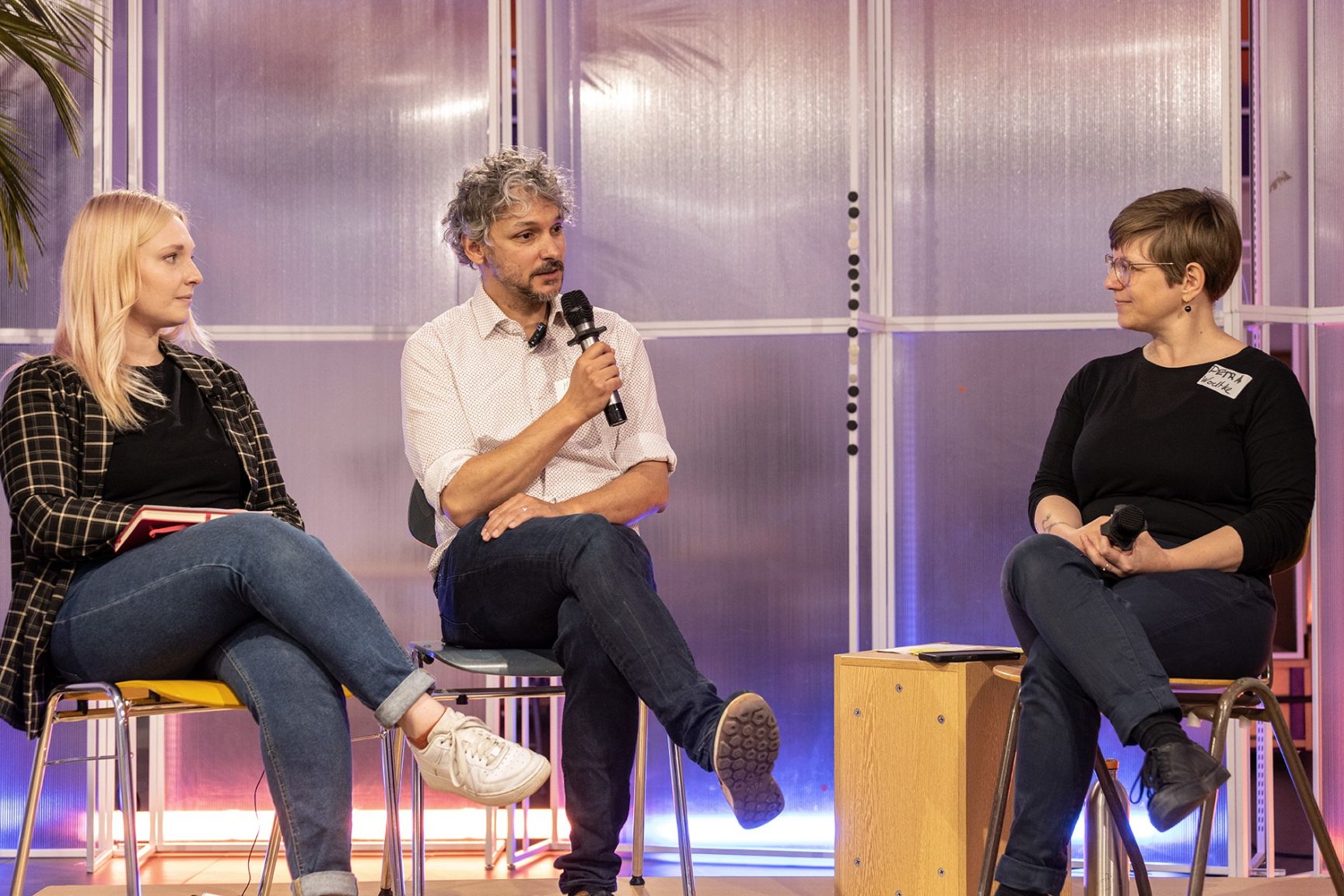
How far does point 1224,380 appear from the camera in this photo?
2576mm

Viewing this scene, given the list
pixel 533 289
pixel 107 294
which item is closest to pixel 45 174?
pixel 107 294

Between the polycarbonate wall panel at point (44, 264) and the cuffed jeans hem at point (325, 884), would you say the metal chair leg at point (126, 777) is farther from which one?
the polycarbonate wall panel at point (44, 264)

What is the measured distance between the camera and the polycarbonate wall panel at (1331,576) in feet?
11.0

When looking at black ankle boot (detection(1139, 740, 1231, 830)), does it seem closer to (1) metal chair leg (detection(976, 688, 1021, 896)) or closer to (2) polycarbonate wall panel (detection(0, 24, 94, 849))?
(1) metal chair leg (detection(976, 688, 1021, 896))

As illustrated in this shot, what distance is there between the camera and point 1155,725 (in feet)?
6.95

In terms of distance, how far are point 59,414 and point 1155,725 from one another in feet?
6.44

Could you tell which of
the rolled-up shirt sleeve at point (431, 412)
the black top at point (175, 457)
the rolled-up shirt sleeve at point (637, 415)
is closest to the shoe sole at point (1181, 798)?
the rolled-up shirt sleeve at point (637, 415)

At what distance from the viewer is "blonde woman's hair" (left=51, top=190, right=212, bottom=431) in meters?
2.52

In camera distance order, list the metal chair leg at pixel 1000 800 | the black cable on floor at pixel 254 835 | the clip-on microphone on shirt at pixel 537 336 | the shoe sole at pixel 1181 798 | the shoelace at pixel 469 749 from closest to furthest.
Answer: the shoe sole at pixel 1181 798 < the shoelace at pixel 469 749 < the metal chair leg at pixel 1000 800 < the clip-on microphone on shirt at pixel 537 336 < the black cable on floor at pixel 254 835

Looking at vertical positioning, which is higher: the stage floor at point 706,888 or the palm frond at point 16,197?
the palm frond at point 16,197

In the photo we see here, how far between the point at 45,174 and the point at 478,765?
236cm

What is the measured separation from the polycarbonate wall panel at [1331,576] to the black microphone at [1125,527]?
4.26 feet

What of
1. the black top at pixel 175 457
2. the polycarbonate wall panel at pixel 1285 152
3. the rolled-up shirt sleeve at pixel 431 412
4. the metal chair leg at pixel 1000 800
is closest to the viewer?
the metal chair leg at pixel 1000 800

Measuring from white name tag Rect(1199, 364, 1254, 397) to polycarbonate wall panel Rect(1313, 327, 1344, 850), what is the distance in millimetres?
993
